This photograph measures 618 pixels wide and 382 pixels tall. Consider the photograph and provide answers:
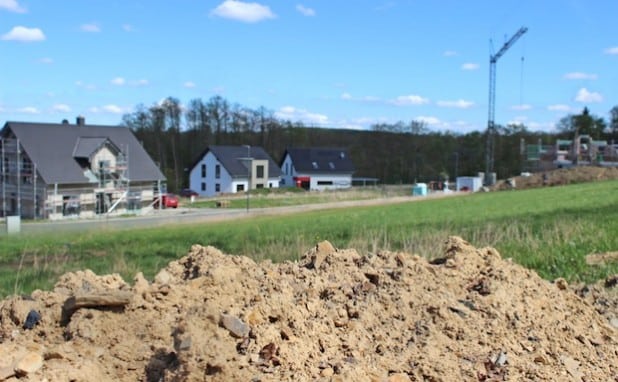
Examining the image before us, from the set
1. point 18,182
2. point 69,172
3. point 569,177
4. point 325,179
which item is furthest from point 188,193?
point 569,177

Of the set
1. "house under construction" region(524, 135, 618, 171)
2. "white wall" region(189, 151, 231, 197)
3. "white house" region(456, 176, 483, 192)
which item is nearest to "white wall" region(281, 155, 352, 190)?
"white wall" region(189, 151, 231, 197)

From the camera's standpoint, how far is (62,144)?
48.6 metres

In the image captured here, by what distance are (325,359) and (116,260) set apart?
914 cm

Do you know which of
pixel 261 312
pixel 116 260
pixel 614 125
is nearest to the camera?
pixel 261 312

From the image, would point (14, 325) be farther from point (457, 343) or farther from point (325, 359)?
point (457, 343)

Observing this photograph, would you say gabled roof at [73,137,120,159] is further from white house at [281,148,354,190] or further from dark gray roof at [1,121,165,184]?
white house at [281,148,354,190]

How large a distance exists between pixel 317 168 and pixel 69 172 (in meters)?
41.2

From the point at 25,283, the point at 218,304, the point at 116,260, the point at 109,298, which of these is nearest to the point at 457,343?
the point at 218,304

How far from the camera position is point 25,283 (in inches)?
366

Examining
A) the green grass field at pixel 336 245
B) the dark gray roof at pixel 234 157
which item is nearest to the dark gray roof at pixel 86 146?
the dark gray roof at pixel 234 157

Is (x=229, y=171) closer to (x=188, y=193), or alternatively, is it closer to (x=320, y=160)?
(x=188, y=193)

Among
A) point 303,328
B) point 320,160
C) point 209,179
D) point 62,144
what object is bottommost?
point 209,179

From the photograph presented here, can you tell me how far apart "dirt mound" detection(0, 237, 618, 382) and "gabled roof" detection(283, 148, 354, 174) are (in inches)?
3096

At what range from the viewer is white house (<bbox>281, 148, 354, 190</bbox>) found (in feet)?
274
